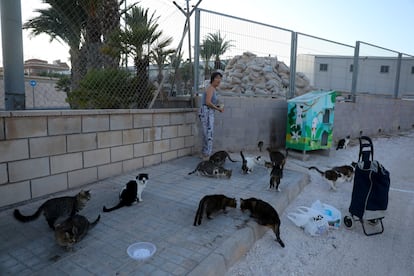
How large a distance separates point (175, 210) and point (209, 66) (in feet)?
13.3

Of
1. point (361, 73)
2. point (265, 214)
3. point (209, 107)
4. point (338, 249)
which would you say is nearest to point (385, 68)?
point (361, 73)

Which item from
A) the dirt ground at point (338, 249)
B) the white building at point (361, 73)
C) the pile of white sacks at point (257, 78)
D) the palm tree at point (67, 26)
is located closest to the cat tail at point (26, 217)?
the dirt ground at point (338, 249)

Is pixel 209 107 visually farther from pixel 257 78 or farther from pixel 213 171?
pixel 257 78

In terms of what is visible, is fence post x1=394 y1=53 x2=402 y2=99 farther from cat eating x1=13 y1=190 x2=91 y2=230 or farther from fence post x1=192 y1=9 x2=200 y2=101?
cat eating x1=13 y1=190 x2=91 y2=230

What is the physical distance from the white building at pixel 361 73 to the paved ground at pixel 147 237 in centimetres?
611

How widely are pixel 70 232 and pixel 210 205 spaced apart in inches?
54.7

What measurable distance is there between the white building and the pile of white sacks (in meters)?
0.45

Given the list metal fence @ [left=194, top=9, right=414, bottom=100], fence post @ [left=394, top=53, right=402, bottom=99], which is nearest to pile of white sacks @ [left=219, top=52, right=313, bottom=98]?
metal fence @ [left=194, top=9, right=414, bottom=100]

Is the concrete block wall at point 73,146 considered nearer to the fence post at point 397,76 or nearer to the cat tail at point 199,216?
the cat tail at point 199,216

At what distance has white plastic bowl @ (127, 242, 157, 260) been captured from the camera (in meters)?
2.36

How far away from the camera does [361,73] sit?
36.3 ft

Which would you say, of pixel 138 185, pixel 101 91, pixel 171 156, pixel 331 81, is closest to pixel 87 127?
pixel 101 91

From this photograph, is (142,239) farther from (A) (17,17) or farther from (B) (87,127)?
(A) (17,17)

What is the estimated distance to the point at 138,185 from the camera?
3494 millimetres
